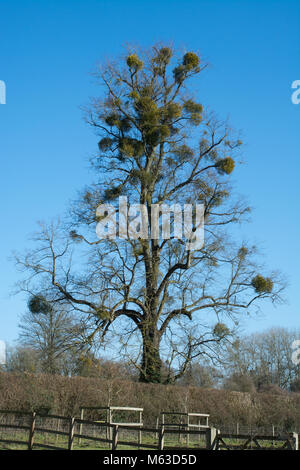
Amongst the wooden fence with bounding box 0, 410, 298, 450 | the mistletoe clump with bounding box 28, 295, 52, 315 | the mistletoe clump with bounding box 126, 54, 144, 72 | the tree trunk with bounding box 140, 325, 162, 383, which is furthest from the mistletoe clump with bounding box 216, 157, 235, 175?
the wooden fence with bounding box 0, 410, 298, 450

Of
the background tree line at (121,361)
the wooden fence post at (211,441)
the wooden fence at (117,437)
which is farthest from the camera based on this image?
the background tree line at (121,361)

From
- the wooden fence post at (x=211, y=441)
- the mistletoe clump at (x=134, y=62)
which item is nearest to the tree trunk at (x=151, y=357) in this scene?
the mistletoe clump at (x=134, y=62)

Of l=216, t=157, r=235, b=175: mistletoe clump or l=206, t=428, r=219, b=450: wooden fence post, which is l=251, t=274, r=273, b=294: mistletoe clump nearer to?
l=216, t=157, r=235, b=175: mistletoe clump

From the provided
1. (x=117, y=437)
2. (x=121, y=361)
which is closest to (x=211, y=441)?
(x=117, y=437)

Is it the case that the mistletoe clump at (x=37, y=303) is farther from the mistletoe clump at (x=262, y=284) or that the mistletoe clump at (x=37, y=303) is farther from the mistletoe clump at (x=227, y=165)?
the mistletoe clump at (x=227, y=165)

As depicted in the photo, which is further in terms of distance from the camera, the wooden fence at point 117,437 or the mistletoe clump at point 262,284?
the mistletoe clump at point 262,284

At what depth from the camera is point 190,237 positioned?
19.3 m

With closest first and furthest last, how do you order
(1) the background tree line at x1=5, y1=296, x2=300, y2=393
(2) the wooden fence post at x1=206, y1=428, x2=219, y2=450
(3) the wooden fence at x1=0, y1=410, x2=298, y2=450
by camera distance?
(3) the wooden fence at x1=0, y1=410, x2=298, y2=450 < (2) the wooden fence post at x1=206, y1=428, x2=219, y2=450 < (1) the background tree line at x1=5, y1=296, x2=300, y2=393

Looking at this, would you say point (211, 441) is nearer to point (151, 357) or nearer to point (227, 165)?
point (151, 357)
